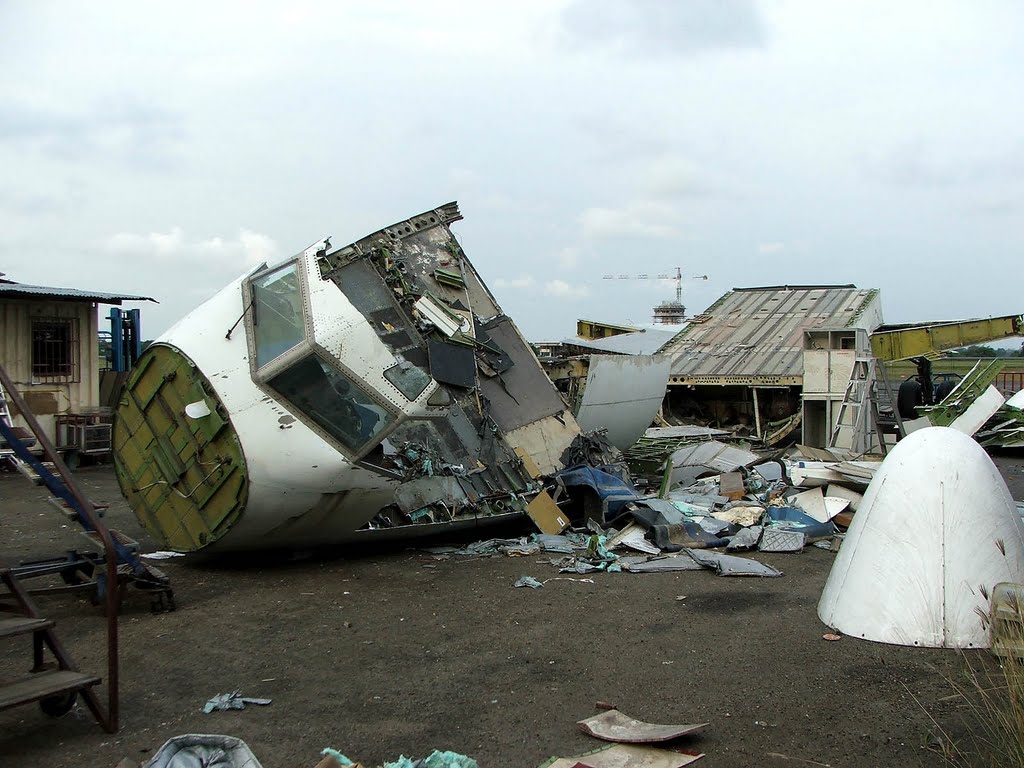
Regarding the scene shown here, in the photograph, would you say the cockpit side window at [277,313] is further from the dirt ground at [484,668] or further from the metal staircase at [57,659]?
the metal staircase at [57,659]

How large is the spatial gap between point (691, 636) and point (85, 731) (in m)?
3.66

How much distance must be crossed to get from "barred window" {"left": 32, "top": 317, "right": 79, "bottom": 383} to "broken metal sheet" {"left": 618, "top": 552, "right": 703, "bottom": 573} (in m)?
12.1

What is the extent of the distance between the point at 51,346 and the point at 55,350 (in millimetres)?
106

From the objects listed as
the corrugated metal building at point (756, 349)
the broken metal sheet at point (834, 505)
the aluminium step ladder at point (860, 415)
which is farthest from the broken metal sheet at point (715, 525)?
the corrugated metal building at point (756, 349)

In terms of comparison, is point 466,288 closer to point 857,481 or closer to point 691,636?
point 857,481

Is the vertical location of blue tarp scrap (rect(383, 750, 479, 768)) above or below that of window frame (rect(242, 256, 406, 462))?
below

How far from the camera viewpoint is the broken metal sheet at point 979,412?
14.8 meters

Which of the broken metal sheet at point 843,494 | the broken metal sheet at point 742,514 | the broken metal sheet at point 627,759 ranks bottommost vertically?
the broken metal sheet at point 627,759

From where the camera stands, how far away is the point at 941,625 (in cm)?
499

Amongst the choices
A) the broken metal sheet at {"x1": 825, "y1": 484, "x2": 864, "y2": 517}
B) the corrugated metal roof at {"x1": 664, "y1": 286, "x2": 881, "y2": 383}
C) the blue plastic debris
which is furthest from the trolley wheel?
the corrugated metal roof at {"x1": 664, "y1": 286, "x2": 881, "y2": 383}

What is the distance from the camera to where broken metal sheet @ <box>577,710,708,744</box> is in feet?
13.1

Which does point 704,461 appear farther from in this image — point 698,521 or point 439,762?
point 439,762

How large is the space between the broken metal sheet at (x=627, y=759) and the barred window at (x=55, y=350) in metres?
14.4

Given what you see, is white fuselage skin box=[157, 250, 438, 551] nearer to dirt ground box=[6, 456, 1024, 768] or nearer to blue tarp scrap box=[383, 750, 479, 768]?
dirt ground box=[6, 456, 1024, 768]
